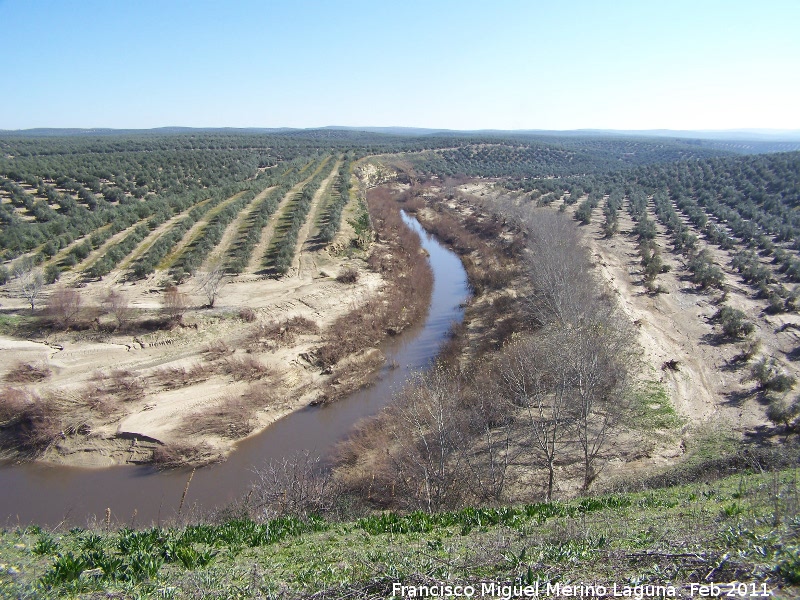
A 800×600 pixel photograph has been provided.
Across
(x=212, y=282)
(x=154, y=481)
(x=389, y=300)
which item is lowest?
(x=154, y=481)

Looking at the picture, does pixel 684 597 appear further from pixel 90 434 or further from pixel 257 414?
pixel 90 434

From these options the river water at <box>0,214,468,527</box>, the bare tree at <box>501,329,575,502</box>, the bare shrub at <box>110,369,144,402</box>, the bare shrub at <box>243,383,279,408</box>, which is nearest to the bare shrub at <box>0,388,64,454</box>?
the river water at <box>0,214,468,527</box>

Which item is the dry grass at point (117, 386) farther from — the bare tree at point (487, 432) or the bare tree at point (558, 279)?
the bare tree at point (558, 279)

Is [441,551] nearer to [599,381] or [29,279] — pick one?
[599,381]

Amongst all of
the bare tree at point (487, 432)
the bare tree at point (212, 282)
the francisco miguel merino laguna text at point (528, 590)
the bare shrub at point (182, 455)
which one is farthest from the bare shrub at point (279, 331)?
the francisco miguel merino laguna text at point (528, 590)

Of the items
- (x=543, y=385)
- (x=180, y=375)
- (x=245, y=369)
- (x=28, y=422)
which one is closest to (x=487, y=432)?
(x=543, y=385)

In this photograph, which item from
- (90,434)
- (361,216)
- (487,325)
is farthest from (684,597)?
(361,216)
